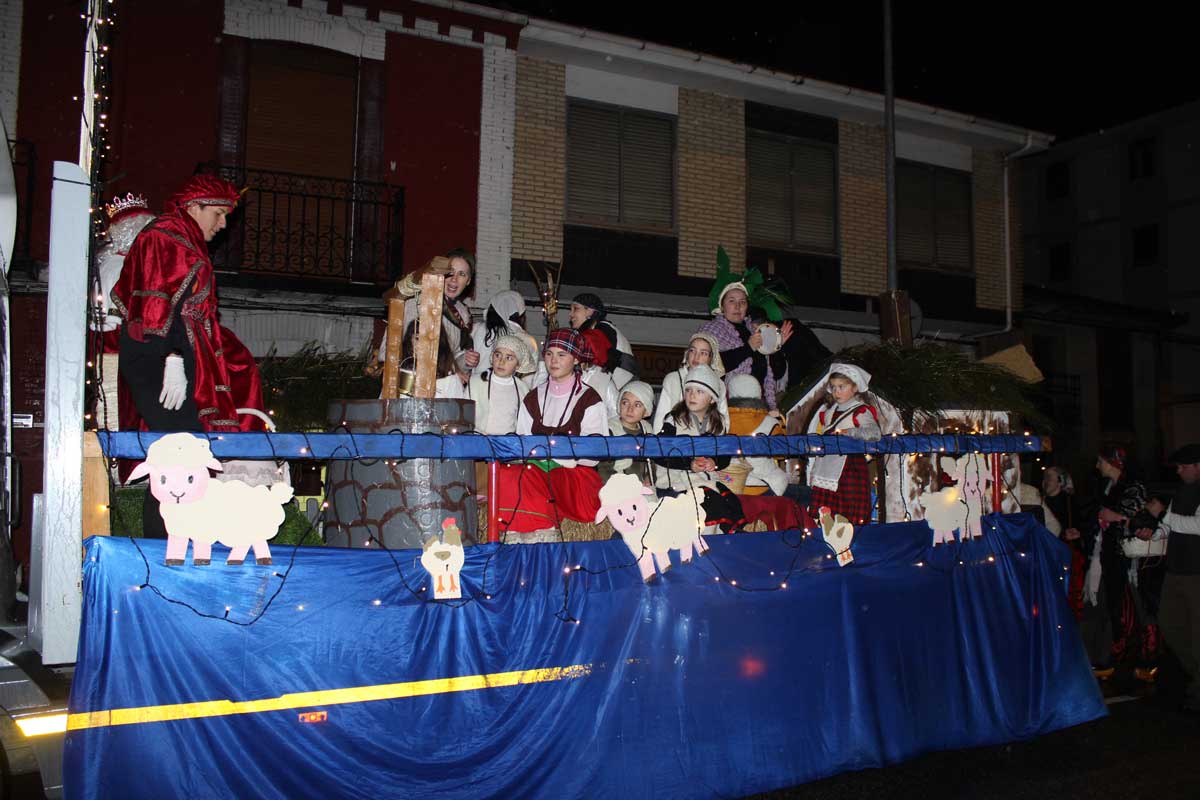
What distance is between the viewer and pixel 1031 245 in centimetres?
3366

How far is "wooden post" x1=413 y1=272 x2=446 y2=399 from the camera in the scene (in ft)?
14.1

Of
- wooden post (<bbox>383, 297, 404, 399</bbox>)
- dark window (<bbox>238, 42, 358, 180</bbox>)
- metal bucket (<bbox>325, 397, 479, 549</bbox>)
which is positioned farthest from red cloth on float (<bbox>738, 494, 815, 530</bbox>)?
dark window (<bbox>238, 42, 358, 180</bbox>)

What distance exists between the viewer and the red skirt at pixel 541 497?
4.49 meters

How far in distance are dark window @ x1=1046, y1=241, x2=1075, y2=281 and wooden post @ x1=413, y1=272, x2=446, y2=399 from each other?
33.2 meters

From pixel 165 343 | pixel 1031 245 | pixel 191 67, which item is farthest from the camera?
pixel 1031 245

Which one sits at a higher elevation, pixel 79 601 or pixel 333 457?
pixel 333 457


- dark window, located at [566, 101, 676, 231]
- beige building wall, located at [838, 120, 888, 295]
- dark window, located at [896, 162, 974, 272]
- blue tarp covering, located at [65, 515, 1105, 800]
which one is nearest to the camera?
blue tarp covering, located at [65, 515, 1105, 800]

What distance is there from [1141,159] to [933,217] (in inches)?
688

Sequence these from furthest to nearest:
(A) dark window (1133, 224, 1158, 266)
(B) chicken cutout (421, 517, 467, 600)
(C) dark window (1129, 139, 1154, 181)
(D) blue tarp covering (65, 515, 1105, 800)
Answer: (A) dark window (1133, 224, 1158, 266)
(C) dark window (1129, 139, 1154, 181)
(B) chicken cutout (421, 517, 467, 600)
(D) blue tarp covering (65, 515, 1105, 800)

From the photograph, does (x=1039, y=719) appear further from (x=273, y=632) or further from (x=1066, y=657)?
(x=273, y=632)

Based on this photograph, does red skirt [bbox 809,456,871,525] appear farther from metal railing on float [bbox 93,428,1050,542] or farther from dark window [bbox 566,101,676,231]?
dark window [bbox 566,101,676,231]

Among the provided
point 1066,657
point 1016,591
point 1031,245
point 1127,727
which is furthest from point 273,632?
point 1031,245

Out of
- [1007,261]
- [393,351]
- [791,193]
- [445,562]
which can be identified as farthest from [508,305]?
[1007,261]

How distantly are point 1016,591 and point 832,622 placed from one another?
5.16 feet
